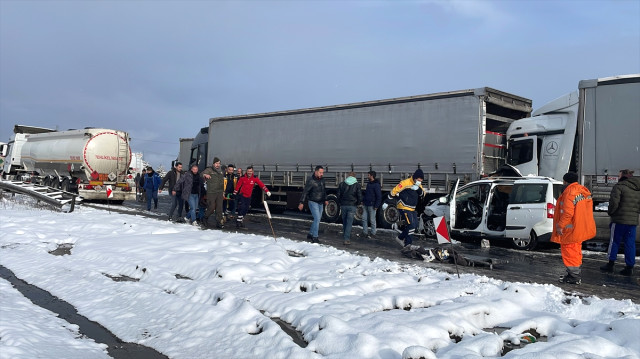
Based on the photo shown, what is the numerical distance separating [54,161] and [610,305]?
77.9 ft

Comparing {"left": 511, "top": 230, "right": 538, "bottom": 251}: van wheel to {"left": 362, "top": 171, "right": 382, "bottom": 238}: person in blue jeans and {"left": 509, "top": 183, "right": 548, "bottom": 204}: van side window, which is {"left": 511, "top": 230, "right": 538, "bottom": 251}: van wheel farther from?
{"left": 362, "top": 171, "right": 382, "bottom": 238}: person in blue jeans

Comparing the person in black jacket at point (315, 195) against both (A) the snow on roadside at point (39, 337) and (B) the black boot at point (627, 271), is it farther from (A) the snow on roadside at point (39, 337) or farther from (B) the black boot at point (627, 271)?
(A) the snow on roadside at point (39, 337)

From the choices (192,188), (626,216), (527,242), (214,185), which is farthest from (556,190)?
(192,188)

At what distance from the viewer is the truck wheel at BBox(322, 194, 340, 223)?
54.9 feet

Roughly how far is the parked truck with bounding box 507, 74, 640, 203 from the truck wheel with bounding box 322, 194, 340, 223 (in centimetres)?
616

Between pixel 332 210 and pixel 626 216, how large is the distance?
32.7ft

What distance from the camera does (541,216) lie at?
34.3ft

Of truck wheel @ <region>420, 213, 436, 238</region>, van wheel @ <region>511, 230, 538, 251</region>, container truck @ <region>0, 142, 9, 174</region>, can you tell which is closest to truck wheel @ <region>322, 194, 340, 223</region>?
truck wheel @ <region>420, 213, 436, 238</region>

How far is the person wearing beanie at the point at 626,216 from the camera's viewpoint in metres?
8.16

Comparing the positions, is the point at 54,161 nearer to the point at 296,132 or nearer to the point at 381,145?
the point at 296,132

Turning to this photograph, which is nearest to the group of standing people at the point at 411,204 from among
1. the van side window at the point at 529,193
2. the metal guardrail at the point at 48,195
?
the van side window at the point at 529,193

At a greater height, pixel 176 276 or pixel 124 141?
pixel 124 141

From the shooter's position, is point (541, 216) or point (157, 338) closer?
point (157, 338)

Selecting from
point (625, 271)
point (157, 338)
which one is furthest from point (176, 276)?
point (625, 271)
